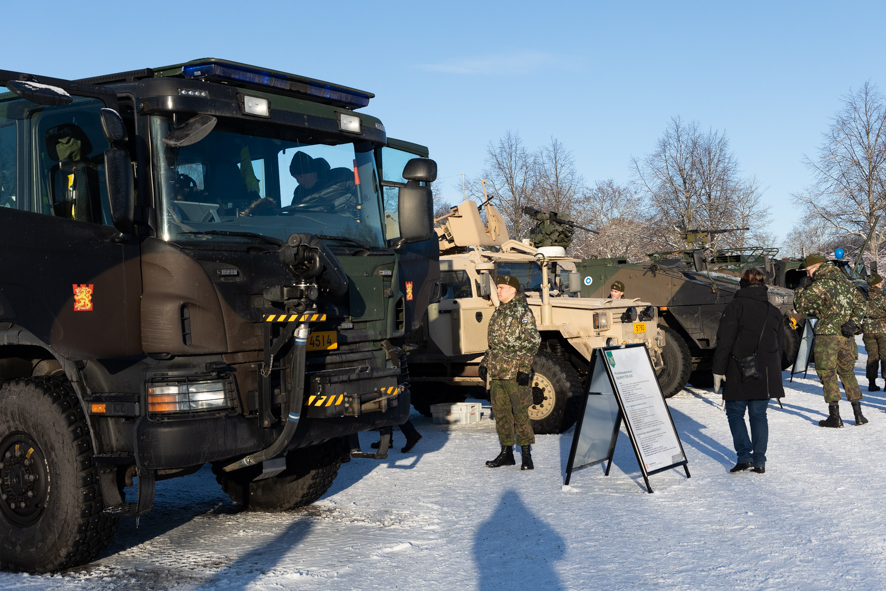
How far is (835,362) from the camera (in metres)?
9.58

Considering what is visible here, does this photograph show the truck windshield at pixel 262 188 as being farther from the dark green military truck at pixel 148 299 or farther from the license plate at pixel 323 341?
the license plate at pixel 323 341

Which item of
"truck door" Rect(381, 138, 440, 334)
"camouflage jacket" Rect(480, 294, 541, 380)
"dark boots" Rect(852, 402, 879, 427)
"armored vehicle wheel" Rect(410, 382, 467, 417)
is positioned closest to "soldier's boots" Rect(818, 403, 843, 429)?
"dark boots" Rect(852, 402, 879, 427)

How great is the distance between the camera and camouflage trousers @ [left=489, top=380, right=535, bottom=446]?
7.74m

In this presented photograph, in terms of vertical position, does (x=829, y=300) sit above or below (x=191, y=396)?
above

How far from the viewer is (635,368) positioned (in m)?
A: 7.27

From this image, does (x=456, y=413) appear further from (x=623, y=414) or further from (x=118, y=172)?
(x=118, y=172)

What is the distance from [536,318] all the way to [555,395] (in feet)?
3.81

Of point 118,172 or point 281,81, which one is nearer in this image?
point 118,172

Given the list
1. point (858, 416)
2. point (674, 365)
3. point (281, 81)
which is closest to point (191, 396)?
point (281, 81)

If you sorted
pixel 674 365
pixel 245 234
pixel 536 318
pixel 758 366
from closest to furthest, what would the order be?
pixel 245 234
pixel 758 366
pixel 536 318
pixel 674 365

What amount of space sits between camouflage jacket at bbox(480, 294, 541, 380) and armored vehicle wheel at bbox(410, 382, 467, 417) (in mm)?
3476

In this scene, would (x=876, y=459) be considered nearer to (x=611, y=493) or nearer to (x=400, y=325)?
(x=611, y=493)

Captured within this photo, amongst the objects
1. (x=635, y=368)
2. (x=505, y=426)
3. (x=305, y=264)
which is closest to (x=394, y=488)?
(x=505, y=426)

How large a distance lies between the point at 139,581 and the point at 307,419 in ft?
4.36
